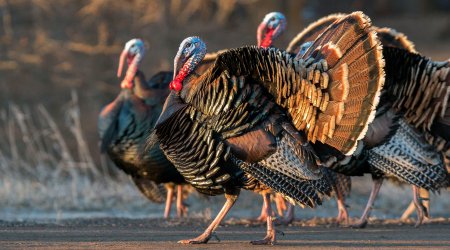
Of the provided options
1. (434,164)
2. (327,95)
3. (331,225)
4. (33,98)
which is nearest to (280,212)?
(331,225)

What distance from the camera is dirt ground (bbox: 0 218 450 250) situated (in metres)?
7.79

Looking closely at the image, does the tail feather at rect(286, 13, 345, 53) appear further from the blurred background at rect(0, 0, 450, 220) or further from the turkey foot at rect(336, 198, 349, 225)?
the blurred background at rect(0, 0, 450, 220)

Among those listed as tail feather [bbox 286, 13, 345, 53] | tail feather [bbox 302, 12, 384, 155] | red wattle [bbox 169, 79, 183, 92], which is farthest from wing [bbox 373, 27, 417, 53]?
red wattle [bbox 169, 79, 183, 92]

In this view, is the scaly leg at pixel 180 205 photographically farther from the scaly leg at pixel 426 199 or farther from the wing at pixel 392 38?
the wing at pixel 392 38

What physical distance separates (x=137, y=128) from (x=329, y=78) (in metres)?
3.22

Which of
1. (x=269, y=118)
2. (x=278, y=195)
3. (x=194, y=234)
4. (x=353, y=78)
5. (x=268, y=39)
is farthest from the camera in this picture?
(x=268, y=39)

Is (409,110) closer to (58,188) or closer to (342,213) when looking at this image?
(342,213)

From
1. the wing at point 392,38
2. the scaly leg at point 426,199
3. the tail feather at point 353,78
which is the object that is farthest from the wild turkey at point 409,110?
the tail feather at point 353,78

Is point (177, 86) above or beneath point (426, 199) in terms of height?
above

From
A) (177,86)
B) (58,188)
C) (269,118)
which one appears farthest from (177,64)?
(58,188)

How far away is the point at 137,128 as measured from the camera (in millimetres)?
10383

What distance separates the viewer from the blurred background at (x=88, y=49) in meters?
15.3

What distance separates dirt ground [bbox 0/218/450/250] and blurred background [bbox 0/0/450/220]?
335 centimetres

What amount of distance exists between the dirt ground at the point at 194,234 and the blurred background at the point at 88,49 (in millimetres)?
3349
